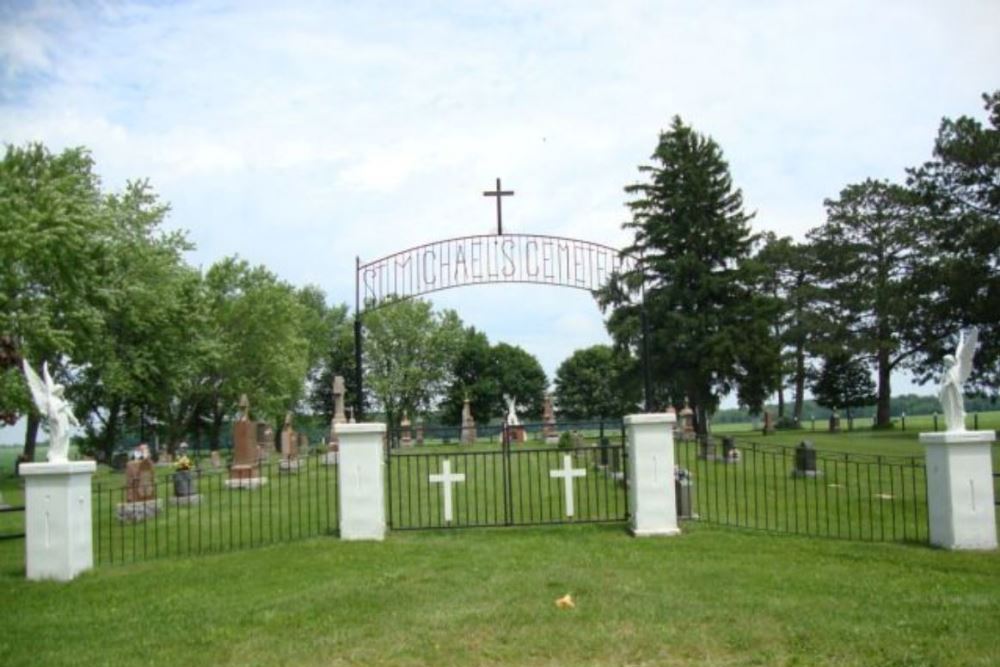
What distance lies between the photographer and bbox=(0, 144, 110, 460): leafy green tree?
24969 millimetres

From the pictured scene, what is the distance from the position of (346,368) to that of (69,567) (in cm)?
6219

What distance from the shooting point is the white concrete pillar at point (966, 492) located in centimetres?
1008

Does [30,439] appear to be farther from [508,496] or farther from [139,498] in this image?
[508,496]

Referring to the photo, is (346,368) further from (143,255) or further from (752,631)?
(752,631)

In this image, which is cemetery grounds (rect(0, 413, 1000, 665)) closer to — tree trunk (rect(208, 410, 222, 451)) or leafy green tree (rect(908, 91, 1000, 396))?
leafy green tree (rect(908, 91, 1000, 396))

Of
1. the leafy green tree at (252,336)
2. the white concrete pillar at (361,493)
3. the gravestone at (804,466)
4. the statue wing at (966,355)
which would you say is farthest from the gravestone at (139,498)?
the leafy green tree at (252,336)

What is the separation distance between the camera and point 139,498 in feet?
58.0

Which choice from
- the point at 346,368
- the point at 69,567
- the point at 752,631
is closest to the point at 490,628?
the point at 752,631

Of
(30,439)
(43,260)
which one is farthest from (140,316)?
(43,260)

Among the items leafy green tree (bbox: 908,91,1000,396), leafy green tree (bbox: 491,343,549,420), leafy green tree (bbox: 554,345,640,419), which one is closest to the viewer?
leafy green tree (bbox: 908,91,1000,396)

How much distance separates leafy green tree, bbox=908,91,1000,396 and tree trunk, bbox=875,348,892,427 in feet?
35.8

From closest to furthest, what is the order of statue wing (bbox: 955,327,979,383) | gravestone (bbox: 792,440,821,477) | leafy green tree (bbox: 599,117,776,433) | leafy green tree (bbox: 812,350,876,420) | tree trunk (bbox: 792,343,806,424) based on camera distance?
statue wing (bbox: 955,327,979,383) < gravestone (bbox: 792,440,821,477) < leafy green tree (bbox: 599,117,776,433) < tree trunk (bbox: 792,343,806,424) < leafy green tree (bbox: 812,350,876,420)

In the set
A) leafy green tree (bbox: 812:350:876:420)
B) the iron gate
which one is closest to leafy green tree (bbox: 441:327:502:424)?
leafy green tree (bbox: 812:350:876:420)

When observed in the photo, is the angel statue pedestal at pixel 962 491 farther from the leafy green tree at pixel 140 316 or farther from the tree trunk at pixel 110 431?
the tree trunk at pixel 110 431
